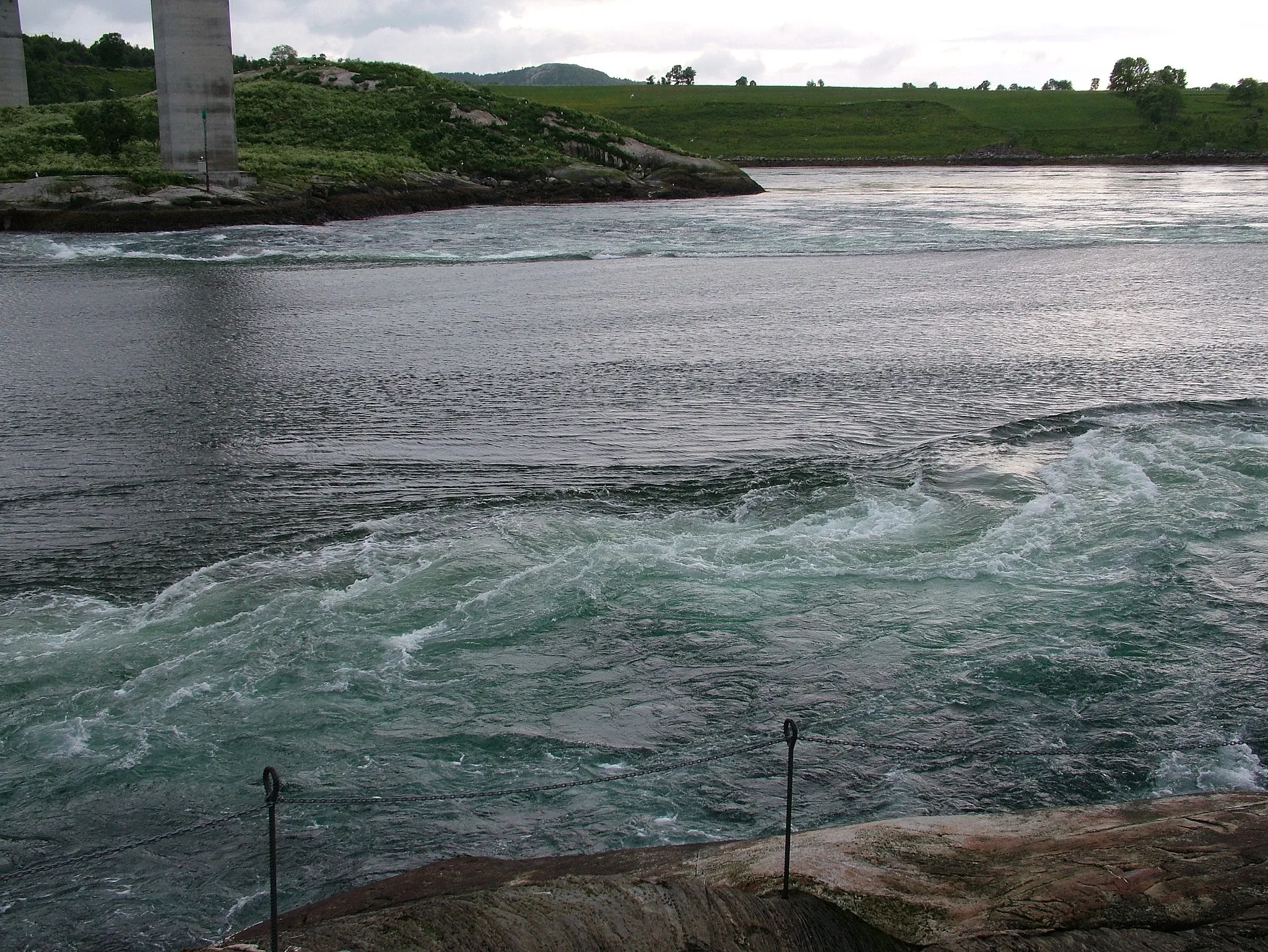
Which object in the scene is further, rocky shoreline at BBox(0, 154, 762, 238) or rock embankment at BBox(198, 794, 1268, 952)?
rocky shoreline at BBox(0, 154, 762, 238)

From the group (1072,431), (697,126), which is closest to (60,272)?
(1072,431)

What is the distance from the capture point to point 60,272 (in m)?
35.5

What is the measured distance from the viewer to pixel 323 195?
53.5 metres

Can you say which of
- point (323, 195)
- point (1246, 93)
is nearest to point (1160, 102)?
point (1246, 93)

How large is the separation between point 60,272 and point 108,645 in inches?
1106

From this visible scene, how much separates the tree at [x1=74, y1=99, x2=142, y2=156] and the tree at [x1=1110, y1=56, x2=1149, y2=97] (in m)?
117

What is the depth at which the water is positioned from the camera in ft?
30.8

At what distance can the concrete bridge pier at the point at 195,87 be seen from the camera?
52.3 meters

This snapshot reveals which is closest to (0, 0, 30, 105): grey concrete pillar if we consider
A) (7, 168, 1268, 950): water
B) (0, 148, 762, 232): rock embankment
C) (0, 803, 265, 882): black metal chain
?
(0, 148, 762, 232): rock embankment

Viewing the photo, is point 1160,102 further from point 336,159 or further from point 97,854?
point 97,854

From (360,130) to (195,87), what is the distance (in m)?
16.2

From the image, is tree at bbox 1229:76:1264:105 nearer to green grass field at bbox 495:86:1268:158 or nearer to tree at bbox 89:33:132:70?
green grass field at bbox 495:86:1268:158

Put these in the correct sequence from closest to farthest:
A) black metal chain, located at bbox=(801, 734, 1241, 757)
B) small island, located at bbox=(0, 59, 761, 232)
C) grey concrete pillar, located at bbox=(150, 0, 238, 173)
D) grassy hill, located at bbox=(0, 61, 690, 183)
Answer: black metal chain, located at bbox=(801, 734, 1241, 757) → small island, located at bbox=(0, 59, 761, 232) → grey concrete pillar, located at bbox=(150, 0, 238, 173) → grassy hill, located at bbox=(0, 61, 690, 183)

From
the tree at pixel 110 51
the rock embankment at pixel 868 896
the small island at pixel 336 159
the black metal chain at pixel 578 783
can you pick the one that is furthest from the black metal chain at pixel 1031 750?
the tree at pixel 110 51
